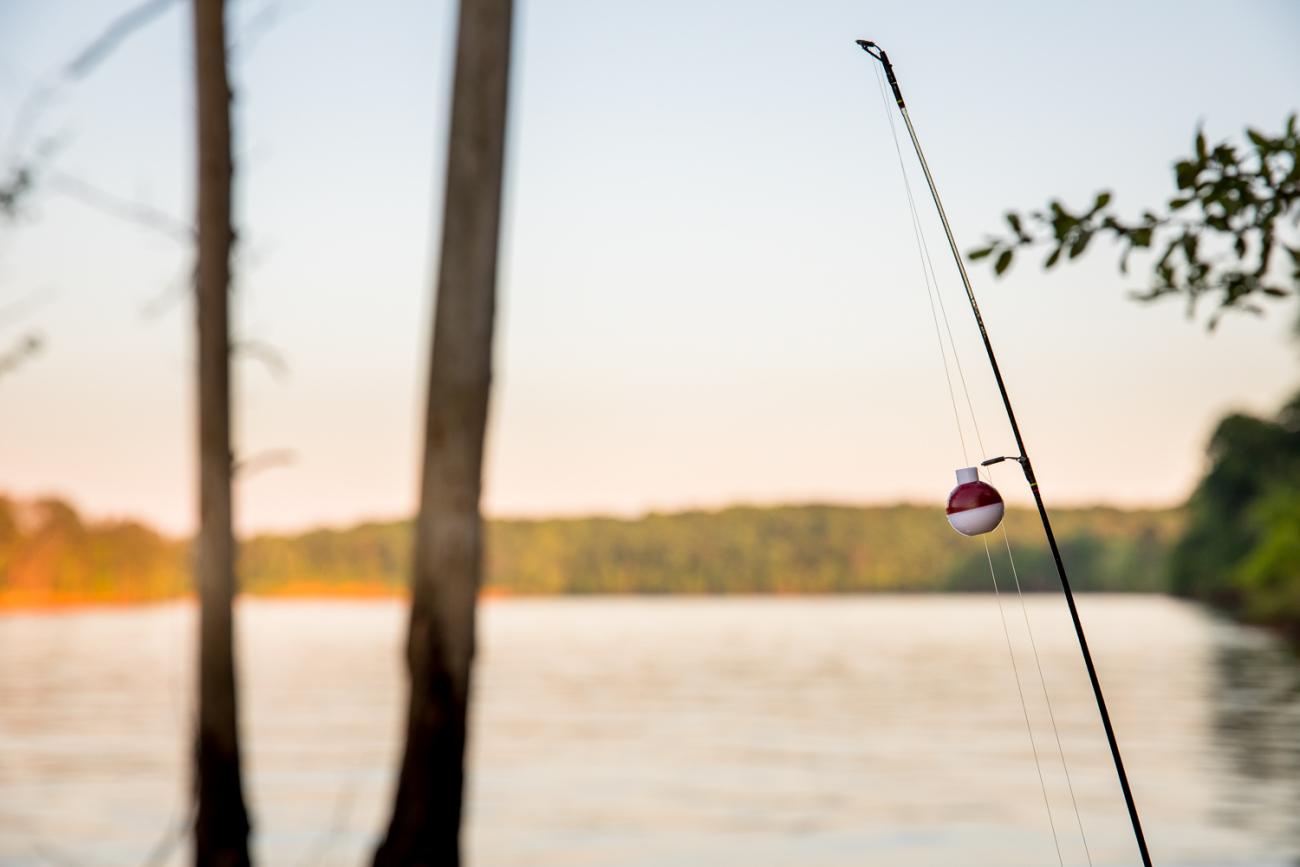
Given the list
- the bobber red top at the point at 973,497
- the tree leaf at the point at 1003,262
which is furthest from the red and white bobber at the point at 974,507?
the tree leaf at the point at 1003,262

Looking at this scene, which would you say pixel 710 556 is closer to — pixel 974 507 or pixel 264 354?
pixel 264 354

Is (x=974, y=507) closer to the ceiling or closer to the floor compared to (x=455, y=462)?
closer to the floor

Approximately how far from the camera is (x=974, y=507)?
293cm

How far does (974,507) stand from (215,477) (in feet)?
15.1

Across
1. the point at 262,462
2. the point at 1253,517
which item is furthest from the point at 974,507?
the point at 1253,517

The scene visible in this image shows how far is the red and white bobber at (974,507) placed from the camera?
292 centimetres

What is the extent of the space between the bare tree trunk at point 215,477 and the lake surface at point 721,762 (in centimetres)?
48

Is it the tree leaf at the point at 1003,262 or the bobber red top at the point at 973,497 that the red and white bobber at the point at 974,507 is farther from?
the tree leaf at the point at 1003,262

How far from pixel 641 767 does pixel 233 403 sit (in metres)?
10.4

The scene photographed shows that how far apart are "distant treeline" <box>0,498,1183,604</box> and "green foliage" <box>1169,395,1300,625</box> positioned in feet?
40.3

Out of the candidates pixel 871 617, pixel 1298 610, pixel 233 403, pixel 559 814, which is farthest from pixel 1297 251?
pixel 871 617

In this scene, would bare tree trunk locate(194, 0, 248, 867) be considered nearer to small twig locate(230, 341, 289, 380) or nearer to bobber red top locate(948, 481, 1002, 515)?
small twig locate(230, 341, 289, 380)

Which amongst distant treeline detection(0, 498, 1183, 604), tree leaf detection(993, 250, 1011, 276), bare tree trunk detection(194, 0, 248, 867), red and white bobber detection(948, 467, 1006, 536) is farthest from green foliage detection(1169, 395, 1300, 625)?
red and white bobber detection(948, 467, 1006, 536)

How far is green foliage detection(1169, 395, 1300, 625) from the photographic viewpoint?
149ft
